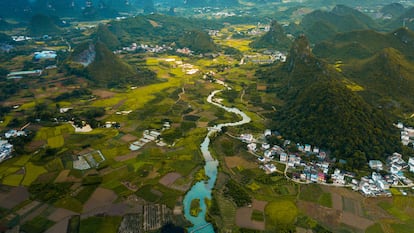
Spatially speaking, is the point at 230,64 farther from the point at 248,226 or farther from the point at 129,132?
the point at 248,226

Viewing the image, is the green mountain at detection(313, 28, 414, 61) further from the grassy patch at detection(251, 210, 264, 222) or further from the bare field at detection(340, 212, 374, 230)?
the grassy patch at detection(251, 210, 264, 222)

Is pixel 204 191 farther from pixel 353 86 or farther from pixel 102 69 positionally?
pixel 102 69

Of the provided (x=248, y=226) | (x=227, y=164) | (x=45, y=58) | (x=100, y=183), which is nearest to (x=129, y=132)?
(x=100, y=183)

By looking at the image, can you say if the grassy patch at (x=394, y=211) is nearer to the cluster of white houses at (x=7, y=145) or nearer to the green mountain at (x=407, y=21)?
the cluster of white houses at (x=7, y=145)

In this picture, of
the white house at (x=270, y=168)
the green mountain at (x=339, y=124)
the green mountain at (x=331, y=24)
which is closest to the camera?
the white house at (x=270, y=168)

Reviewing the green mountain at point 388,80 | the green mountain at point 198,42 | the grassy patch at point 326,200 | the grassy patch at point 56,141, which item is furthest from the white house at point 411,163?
the green mountain at point 198,42
